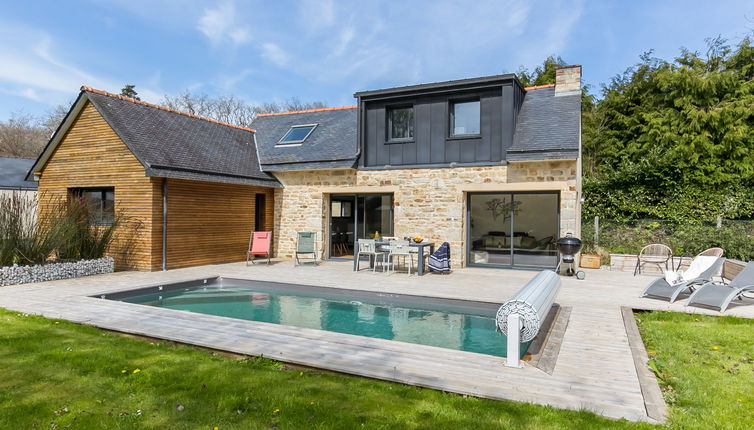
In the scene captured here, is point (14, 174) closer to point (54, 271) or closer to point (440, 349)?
point (54, 271)

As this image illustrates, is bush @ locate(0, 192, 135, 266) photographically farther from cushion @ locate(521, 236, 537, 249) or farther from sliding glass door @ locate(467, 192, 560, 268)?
cushion @ locate(521, 236, 537, 249)

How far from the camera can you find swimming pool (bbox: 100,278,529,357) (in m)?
6.54

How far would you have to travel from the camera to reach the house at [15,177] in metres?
17.0

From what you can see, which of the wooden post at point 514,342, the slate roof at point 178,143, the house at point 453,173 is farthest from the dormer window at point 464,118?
the wooden post at point 514,342

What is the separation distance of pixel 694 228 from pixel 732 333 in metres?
9.99

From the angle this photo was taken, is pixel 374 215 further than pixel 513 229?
Yes

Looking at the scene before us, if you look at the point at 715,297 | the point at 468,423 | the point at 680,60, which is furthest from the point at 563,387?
the point at 680,60

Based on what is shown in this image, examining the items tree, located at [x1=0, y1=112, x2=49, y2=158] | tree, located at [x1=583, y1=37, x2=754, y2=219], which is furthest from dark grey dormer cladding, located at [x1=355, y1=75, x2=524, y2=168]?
tree, located at [x1=0, y1=112, x2=49, y2=158]

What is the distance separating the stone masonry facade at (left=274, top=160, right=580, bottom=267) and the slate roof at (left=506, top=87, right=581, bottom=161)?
515 millimetres

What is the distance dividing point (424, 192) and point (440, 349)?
8.54 metres

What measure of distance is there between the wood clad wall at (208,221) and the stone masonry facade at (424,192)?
53.0 inches

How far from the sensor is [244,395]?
3.60m

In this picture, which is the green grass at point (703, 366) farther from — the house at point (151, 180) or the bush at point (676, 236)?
the house at point (151, 180)

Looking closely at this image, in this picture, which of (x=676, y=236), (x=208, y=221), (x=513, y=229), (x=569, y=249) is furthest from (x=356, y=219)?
(x=676, y=236)
